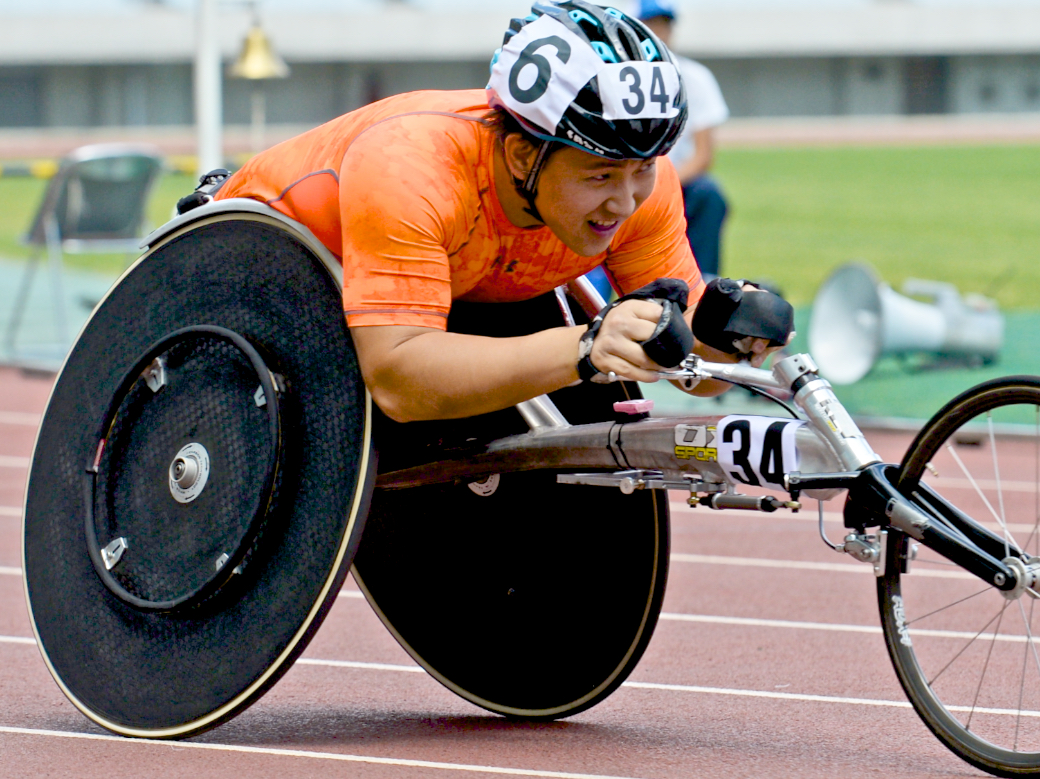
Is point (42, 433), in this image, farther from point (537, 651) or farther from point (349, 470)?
point (537, 651)

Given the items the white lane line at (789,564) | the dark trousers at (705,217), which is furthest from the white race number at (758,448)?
the dark trousers at (705,217)

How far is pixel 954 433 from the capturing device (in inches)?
117

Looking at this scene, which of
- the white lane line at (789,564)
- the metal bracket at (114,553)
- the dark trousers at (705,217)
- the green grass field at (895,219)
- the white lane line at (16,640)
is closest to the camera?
the metal bracket at (114,553)

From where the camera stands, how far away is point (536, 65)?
2953 millimetres

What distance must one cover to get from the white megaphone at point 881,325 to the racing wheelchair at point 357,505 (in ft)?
17.3

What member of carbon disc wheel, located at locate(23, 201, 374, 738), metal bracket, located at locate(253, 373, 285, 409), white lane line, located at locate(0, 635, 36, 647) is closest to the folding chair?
white lane line, located at locate(0, 635, 36, 647)

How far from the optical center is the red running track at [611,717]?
3133 millimetres

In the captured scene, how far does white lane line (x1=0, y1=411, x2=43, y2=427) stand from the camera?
8.82m

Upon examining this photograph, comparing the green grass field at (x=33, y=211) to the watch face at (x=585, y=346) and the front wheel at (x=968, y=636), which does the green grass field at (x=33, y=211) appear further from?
the watch face at (x=585, y=346)

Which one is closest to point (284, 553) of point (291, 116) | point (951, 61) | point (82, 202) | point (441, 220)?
point (441, 220)

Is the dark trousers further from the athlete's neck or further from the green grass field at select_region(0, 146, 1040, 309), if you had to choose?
the green grass field at select_region(0, 146, 1040, 309)

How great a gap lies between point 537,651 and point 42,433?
126 cm

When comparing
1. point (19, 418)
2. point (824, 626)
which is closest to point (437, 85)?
point (19, 418)

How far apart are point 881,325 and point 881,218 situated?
13147mm
